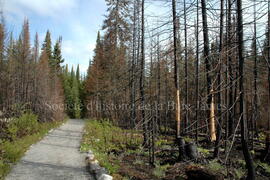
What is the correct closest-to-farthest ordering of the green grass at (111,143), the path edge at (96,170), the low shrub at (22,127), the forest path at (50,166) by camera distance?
the path edge at (96,170), the forest path at (50,166), the green grass at (111,143), the low shrub at (22,127)

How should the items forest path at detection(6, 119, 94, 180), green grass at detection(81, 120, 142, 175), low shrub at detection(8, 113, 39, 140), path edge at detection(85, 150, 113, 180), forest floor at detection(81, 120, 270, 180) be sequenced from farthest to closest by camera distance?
low shrub at detection(8, 113, 39, 140)
green grass at detection(81, 120, 142, 175)
forest floor at detection(81, 120, 270, 180)
forest path at detection(6, 119, 94, 180)
path edge at detection(85, 150, 113, 180)

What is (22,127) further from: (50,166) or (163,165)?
(163,165)

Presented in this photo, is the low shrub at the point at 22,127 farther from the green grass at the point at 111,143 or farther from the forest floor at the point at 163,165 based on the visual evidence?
the forest floor at the point at 163,165

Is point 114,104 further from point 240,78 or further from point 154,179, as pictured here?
point 240,78

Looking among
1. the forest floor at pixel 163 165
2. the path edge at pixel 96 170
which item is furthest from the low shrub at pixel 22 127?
the path edge at pixel 96 170

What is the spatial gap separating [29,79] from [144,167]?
11.6 meters

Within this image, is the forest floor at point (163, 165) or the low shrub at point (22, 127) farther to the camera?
the low shrub at point (22, 127)

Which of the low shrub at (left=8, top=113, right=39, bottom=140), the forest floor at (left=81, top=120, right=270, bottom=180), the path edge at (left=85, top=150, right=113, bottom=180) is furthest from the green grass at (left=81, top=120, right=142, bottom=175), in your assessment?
the low shrub at (left=8, top=113, right=39, bottom=140)

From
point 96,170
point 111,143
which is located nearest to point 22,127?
point 111,143

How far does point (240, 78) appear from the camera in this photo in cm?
198

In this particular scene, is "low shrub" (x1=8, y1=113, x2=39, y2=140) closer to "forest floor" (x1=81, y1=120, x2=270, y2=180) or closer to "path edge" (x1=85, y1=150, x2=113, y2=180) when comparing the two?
"forest floor" (x1=81, y1=120, x2=270, y2=180)

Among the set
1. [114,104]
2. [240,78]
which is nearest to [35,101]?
[114,104]

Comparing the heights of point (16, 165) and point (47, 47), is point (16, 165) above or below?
below

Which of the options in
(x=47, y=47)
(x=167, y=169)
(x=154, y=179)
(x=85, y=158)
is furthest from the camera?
(x=47, y=47)
